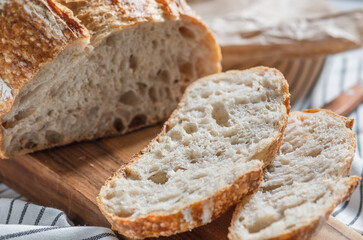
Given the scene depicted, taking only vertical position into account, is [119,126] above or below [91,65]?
below

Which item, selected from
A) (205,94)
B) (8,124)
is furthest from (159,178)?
(8,124)

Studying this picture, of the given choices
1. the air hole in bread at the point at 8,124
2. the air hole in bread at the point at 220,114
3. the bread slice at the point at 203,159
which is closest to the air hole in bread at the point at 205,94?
the bread slice at the point at 203,159

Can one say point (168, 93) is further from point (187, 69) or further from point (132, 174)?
point (132, 174)

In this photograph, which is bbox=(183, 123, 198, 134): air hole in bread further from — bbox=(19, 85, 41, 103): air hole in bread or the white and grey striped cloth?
bbox=(19, 85, 41, 103): air hole in bread

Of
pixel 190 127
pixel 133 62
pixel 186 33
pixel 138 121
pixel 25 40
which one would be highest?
pixel 25 40

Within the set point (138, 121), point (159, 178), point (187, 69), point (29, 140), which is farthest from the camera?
point (187, 69)

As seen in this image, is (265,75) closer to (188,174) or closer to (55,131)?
(188,174)
